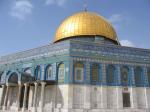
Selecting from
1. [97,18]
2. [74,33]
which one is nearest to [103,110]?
[74,33]

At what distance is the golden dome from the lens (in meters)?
26.4

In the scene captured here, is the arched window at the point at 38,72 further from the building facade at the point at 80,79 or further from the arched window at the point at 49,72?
the arched window at the point at 49,72

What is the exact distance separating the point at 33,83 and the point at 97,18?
43.0ft

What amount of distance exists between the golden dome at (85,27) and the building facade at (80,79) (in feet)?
11.9

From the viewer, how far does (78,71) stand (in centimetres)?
2177

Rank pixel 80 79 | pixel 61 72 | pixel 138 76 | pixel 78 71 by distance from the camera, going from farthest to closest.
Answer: pixel 138 76
pixel 61 72
pixel 78 71
pixel 80 79

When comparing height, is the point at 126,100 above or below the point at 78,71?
below

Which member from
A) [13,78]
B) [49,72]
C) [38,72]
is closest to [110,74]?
[49,72]

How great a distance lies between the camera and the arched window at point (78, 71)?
21464 millimetres

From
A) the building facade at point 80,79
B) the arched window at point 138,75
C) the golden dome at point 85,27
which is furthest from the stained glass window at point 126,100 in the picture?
the golden dome at point 85,27

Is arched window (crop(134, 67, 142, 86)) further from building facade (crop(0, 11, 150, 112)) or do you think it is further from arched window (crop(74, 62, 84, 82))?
arched window (crop(74, 62, 84, 82))

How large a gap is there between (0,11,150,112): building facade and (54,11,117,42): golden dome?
363 cm

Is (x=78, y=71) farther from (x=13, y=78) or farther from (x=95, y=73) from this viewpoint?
(x=13, y=78)

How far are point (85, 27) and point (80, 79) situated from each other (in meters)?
8.17
